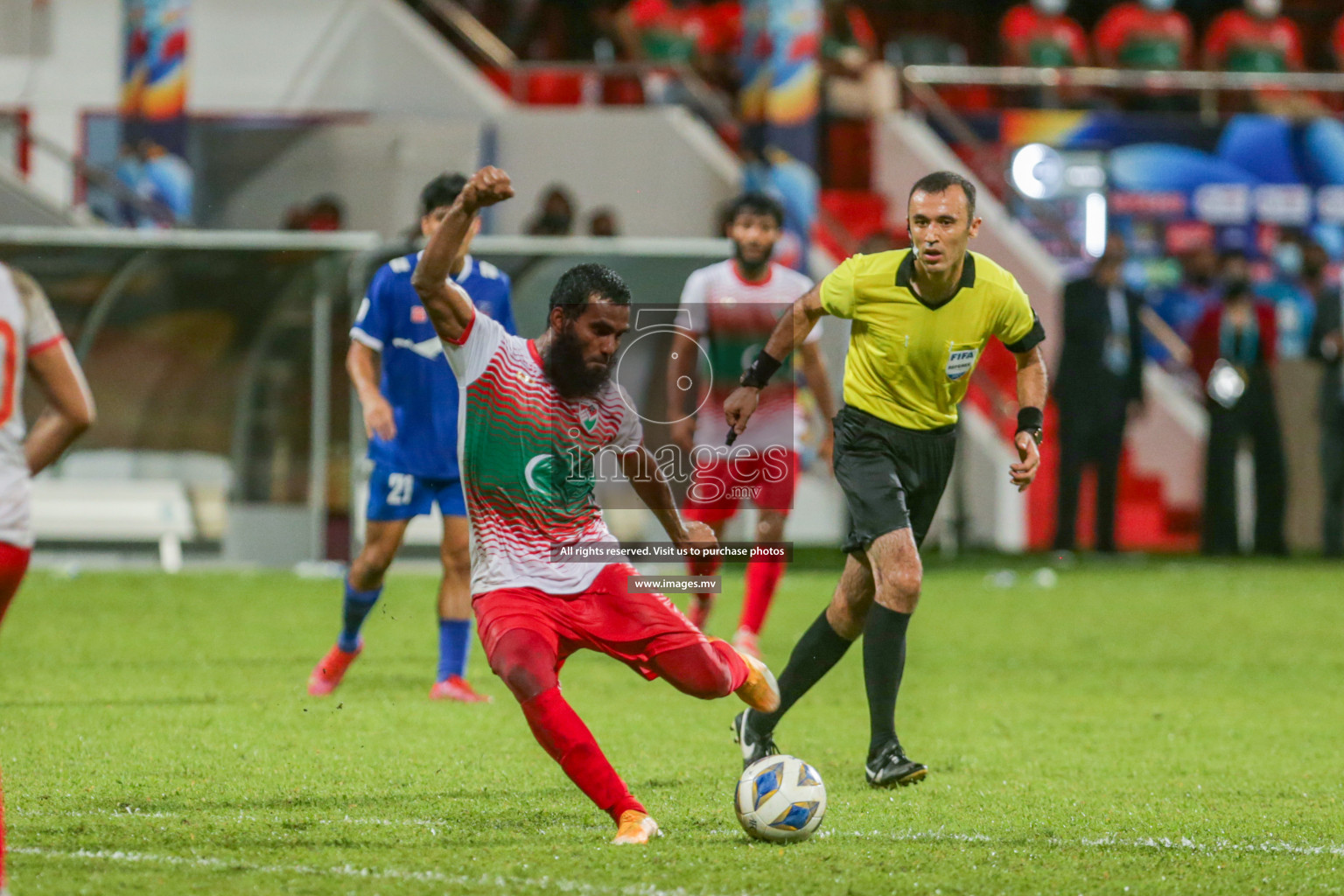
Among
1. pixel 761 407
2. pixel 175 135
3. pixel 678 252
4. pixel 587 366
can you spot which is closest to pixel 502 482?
pixel 587 366

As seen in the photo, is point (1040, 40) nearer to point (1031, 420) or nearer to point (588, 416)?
point (1031, 420)

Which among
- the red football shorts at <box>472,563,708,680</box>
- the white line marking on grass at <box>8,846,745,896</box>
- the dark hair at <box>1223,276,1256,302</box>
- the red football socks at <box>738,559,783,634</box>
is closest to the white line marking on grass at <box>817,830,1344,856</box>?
the red football shorts at <box>472,563,708,680</box>

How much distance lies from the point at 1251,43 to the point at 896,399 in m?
16.4

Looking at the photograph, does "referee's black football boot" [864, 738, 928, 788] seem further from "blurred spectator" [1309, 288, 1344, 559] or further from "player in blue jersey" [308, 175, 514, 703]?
"blurred spectator" [1309, 288, 1344, 559]

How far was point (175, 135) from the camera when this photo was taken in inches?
773

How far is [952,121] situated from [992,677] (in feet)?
35.4

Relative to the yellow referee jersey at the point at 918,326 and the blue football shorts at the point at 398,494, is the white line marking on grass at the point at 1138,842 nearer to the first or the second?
the yellow referee jersey at the point at 918,326

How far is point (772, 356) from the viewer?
6.71 meters

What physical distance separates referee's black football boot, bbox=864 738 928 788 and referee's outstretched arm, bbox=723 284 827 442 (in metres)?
1.21

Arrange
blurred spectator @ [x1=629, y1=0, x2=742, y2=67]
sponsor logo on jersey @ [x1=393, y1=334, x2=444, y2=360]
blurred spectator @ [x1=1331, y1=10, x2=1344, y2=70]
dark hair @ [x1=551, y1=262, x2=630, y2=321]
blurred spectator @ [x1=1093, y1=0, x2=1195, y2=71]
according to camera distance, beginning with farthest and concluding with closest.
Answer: blurred spectator @ [x1=1331, y1=10, x2=1344, y2=70] → blurred spectator @ [x1=1093, y1=0, x2=1195, y2=71] → blurred spectator @ [x1=629, y1=0, x2=742, y2=67] → sponsor logo on jersey @ [x1=393, y1=334, x2=444, y2=360] → dark hair @ [x1=551, y1=262, x2=630, y2=321]

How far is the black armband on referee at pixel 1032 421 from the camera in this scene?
6.70 meters

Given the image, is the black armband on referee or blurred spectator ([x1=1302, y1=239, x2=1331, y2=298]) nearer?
the black armband on referee

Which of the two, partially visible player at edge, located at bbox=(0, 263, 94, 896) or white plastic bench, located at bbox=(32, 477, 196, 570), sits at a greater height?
partially visible player at edge, located at bbox=(0, 263, 94, 896)

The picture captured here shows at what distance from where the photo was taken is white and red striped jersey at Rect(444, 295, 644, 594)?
5.75 metres
